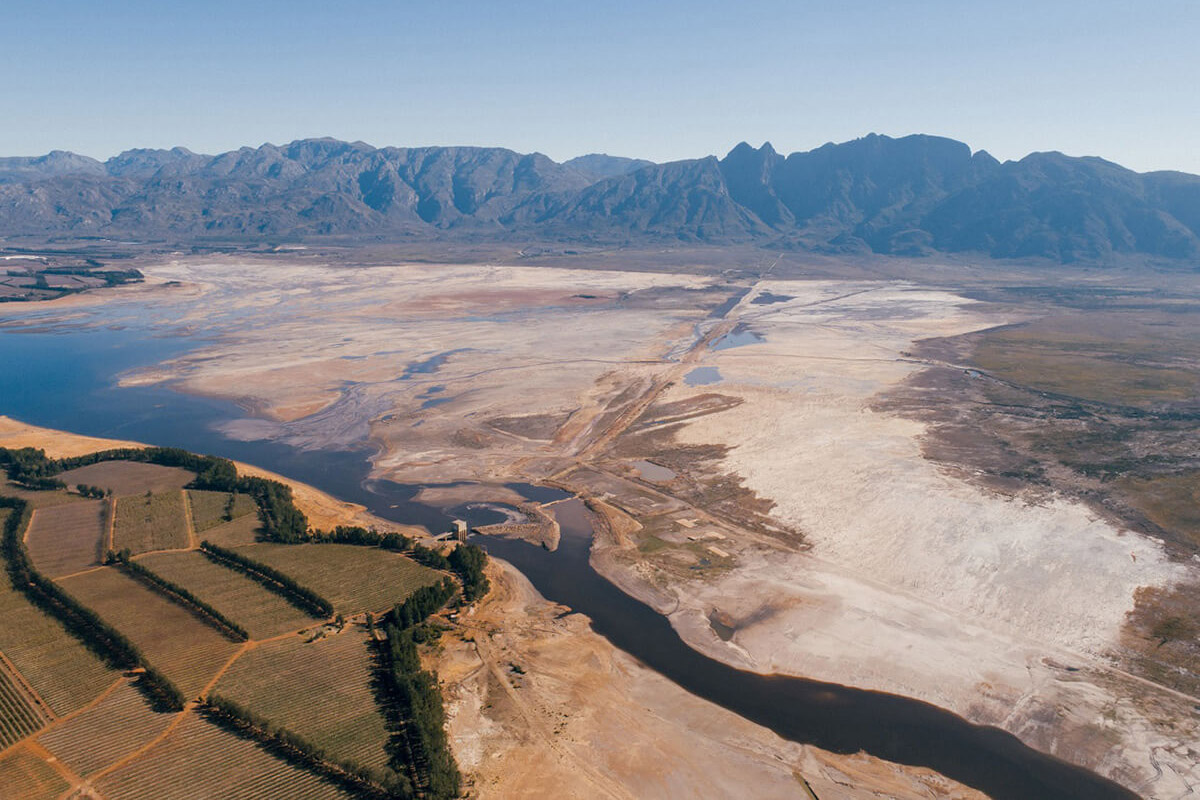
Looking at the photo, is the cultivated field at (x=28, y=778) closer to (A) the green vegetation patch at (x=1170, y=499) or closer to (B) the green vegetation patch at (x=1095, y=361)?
(A) the green vegetation patch at (x=1170, y=499)

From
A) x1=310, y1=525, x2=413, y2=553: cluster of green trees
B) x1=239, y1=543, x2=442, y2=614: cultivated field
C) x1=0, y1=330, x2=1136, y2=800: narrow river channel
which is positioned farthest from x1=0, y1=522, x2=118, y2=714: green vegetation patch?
x1=0, y1=330, x2=1136, y2=800: narrow river channel

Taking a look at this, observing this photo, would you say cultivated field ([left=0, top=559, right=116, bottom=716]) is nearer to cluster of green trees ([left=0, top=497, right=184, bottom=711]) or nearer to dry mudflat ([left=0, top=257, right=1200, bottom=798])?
cluster of green trees ([left=0, top=497, right=184, bottom=711])

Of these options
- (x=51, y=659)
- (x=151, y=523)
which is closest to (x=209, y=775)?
(x=51, y=659)

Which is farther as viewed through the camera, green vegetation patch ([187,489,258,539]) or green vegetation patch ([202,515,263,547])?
green vegetation patch ([187,489,258,539])

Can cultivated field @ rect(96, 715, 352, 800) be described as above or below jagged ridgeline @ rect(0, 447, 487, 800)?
below

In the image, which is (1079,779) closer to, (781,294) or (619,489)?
(619,489)

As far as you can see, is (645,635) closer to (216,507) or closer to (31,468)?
(216,507)

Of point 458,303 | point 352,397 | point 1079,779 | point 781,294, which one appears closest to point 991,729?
point 1079,779

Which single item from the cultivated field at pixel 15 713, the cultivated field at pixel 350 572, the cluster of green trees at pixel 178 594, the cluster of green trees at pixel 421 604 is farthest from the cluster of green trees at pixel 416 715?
the cultivated field at pixel 15 713
